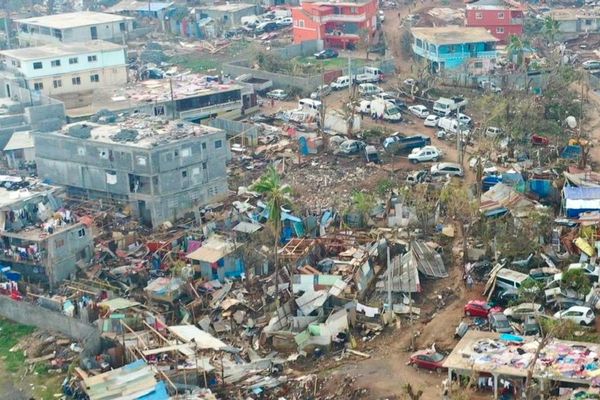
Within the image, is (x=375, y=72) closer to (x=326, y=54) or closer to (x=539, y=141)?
(x=326, y=54)

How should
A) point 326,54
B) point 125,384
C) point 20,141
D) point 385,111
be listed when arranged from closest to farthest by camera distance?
point 125,384, point 20,141, point 385,111, point 326,54

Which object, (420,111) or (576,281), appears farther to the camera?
(420,111)

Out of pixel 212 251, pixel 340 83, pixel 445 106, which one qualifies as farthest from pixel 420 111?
pixel 212 251

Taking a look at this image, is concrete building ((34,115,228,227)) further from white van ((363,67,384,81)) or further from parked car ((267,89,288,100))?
white van ((363,67,384,81))

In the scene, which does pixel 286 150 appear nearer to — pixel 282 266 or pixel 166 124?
pixel 166 124

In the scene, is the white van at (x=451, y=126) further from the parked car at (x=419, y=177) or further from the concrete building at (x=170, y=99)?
the concrete building at (x=170, y=99)

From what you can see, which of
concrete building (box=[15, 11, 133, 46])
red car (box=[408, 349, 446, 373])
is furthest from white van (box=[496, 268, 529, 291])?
concrete building (box=[15, 11, 133, 46])
